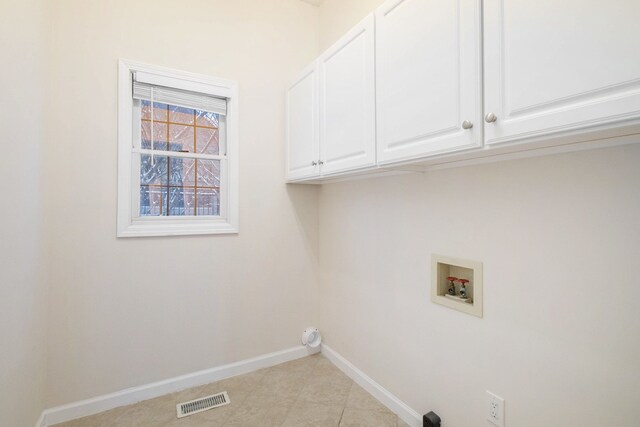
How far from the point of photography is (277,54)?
240 cm

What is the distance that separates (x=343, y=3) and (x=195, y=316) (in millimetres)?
2539

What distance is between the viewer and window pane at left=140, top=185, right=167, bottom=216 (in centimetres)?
202

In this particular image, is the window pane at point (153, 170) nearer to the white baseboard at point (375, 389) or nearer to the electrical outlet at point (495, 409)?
the white baseboard at point (375, 389)

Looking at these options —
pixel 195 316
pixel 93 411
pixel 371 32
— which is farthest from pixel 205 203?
pixel 371 32

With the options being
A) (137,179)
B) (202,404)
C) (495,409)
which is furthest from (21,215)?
(495,409)

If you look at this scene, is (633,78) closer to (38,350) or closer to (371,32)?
(371,32)

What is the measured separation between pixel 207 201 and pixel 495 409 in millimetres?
2074

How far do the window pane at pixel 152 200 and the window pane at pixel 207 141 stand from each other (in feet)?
1.28

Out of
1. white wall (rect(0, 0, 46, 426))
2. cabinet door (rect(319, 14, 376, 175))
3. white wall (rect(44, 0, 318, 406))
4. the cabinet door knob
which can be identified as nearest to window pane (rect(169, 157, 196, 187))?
white wall (rect(44, 0, 318, 406))

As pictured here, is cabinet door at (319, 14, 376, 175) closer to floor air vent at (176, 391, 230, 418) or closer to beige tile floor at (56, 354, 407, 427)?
beige tile floor at (56, 354, 407, 427)

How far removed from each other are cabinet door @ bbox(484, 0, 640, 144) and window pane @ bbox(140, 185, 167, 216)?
198 cm

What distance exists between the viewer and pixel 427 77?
1.20m

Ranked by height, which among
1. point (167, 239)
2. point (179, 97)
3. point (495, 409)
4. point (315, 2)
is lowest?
point (495, 409)

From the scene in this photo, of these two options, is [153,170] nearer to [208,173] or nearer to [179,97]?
[208,173]
